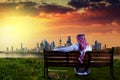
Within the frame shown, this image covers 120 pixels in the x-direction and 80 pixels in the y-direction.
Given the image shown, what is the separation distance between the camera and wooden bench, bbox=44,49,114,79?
16.3 meters

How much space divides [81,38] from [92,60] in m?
1.25

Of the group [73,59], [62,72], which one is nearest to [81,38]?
[73,59]

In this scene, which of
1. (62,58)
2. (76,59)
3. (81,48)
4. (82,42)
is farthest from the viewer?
(82,42)

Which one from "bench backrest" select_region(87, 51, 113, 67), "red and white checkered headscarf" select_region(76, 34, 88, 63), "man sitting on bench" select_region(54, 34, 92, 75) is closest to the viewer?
"bench backrest" select_region(87, 51, 113, 67)

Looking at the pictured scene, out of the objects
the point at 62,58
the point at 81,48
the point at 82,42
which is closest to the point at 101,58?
the point at 81,48

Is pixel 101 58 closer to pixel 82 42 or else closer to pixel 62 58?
pixel 82 42

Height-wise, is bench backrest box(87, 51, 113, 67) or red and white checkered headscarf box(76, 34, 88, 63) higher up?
red and white checkered headscarf box(76, 34, 88, 63)

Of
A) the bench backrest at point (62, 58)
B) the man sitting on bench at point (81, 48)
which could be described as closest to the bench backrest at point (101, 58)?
the bench backrest at point (62, 58)

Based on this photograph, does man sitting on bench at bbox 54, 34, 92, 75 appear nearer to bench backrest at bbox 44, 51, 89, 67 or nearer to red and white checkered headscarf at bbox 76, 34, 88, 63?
red and white checkered headscarf at bbox 76, 34, 88, 63

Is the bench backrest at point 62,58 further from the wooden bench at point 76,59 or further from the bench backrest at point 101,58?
the bench backrest at point 101,58

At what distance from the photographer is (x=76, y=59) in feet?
53.6

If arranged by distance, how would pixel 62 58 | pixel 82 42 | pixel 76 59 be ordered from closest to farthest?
pixel 76 59 → pixel 62 58 → pixel 82 42

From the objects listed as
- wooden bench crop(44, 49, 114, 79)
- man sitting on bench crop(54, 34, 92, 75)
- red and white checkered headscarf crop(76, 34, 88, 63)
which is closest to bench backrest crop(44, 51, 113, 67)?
wooden bench crop(44, 49, 114, 79)

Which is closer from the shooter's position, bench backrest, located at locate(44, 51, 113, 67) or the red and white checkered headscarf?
bench backrest, located at locate(44, 51, 113, 67)
